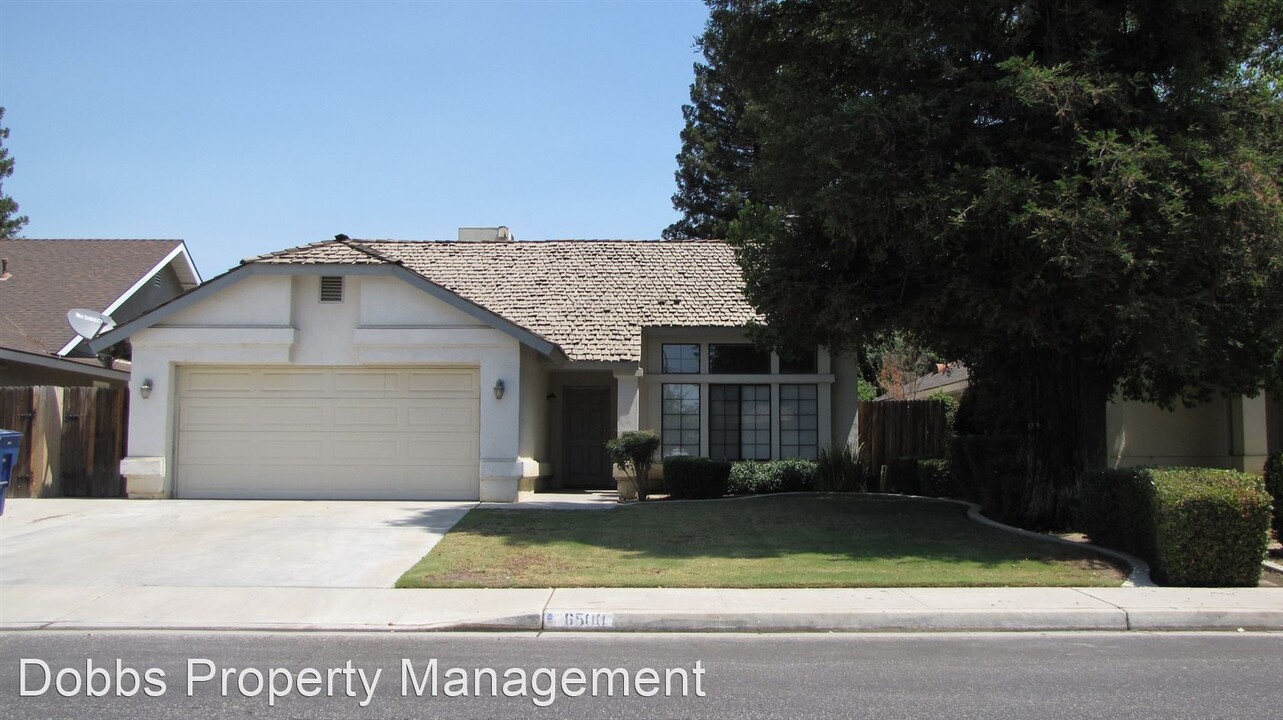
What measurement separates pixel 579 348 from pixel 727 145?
2356 centimetres

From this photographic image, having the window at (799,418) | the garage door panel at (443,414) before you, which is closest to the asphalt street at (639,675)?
the garage door panel at (443,414)

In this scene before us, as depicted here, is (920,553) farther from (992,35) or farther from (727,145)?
(727,145)

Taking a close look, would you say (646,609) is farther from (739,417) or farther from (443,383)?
(739,417)

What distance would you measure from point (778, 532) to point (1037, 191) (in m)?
5.24

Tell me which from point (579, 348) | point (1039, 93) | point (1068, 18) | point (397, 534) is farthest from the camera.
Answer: point (579, 348)

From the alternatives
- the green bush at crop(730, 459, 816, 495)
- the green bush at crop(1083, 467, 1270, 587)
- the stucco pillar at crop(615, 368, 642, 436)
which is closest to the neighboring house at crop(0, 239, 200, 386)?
the stucco pillar at crop(615, 368, 642, 436)

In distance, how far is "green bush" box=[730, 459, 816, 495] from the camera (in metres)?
17.9

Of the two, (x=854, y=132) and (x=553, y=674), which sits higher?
(x=854, y=132)

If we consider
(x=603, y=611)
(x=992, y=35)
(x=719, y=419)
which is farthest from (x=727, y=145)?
(x=603, y=611)

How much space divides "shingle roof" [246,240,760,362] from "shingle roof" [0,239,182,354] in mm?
6946

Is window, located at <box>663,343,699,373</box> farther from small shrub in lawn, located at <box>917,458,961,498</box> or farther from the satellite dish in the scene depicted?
the satellite dish

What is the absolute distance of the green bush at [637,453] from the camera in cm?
1641

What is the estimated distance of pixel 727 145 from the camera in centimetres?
3950

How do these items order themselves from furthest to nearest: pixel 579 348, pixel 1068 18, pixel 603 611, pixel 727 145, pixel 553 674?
pixel 727 145, pixel 579 348, pixel 1068 18, pixel 603 611, pixel 553 674
